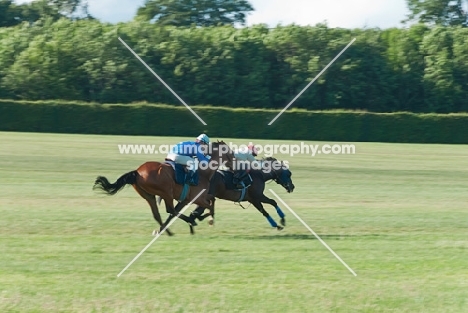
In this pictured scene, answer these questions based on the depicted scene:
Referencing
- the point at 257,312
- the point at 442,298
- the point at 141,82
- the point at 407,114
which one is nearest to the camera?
the point at 257,312

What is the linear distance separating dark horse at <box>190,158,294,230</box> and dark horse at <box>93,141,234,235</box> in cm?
35

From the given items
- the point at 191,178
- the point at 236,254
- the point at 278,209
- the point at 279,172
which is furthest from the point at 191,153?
the point at 236,254

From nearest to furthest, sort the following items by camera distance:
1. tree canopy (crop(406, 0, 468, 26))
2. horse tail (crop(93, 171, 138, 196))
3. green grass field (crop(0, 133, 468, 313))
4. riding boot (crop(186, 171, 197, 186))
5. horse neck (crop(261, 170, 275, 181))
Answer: green grass field (crop(0, 133, 468, 313))
horse tail (crop(93, 171, 138, 196))
riding boot (crop(186, 171, 197, 186))
horse neck (crop(261, 170, 275, 181))
tree canopy (crop(406, 0, 468, 26))

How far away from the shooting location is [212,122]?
52.8 meters

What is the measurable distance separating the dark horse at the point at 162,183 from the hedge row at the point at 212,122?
37.3 metres

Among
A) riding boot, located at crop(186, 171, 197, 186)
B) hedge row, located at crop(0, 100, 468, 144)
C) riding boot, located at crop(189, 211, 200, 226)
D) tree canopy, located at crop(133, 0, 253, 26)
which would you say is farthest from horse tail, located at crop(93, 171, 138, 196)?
tree canopy, located at crop(133, 0, 253, 26)

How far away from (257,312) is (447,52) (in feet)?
216

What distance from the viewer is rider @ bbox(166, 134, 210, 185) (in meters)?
14.2

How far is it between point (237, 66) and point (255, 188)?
52846 mm

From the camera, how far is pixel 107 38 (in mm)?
65312

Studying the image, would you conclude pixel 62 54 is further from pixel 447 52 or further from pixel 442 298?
pixel 442 298

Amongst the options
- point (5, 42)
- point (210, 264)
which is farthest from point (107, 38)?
point (210, 264)

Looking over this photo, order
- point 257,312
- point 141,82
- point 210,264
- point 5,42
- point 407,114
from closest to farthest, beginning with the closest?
point 257,312 → point 210,264 → point 407,114 → point 141,82 → point 5,42

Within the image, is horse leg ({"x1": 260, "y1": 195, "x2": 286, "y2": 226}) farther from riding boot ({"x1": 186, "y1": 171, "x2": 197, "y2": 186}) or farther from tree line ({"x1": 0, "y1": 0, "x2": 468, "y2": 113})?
tree line ({"x1": 0, "y1": 0, "x2": 468, "y2": 113})
